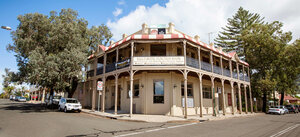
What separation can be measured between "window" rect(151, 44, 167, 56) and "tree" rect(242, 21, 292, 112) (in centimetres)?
1714

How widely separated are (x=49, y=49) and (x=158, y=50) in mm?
11749

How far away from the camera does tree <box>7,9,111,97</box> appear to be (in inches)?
644

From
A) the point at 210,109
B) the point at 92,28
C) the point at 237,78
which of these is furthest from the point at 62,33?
the point at 237,78

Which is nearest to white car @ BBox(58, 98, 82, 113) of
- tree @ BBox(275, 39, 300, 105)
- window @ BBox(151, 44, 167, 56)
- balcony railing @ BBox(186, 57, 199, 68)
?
window @ BBox(151, 44, 167, 56)

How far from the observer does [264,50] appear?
87.2 feet

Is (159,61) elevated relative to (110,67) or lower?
elevated

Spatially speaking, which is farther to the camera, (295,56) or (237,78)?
(295,56)

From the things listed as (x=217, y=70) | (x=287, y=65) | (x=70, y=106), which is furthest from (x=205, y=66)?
(x=287, y=65)

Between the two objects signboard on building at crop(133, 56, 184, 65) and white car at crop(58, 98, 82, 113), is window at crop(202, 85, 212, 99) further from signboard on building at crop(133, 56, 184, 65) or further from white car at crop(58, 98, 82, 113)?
white car at crop(58, 98, 82, 113)

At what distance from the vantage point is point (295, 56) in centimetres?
2661

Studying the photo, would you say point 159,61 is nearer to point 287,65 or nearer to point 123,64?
point 123,64

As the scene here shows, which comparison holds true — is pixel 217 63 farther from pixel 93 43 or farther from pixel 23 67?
pixel 23 67

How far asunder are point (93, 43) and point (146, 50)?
1041cm

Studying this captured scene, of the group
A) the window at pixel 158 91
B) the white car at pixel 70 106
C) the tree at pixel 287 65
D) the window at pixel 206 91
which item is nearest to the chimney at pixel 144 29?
the window at pixel 158 91
